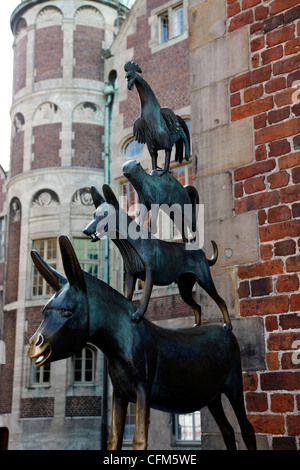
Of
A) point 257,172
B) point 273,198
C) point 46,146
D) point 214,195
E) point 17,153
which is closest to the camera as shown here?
point 273,198

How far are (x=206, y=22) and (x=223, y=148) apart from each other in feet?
4.01

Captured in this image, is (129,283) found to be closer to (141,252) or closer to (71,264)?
(141,252)

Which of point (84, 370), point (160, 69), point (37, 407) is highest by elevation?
point (160, 69)

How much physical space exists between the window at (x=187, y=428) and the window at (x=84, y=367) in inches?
121

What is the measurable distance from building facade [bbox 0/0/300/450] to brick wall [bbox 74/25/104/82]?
0.04 meters

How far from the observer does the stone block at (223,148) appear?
4734 mm

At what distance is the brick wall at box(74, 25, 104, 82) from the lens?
18.0 m

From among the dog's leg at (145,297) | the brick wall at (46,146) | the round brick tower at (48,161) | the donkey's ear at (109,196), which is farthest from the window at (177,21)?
the dog's leg at (145,297)

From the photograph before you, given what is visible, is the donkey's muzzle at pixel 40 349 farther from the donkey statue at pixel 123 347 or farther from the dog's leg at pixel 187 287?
the dog's leg at pixel 187 287

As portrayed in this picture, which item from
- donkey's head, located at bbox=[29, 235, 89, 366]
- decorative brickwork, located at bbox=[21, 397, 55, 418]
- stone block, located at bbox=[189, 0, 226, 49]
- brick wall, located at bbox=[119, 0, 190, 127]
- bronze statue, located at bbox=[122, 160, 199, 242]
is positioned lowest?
decorative brickwork, located at bbox=[21, 397, 55, 418]

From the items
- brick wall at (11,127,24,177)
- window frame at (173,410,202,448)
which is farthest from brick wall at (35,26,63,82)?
window frame at (173,410,202,448)

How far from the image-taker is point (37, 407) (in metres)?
15.8

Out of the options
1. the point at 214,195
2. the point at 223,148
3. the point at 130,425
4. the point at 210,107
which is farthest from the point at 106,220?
the point at 130,425

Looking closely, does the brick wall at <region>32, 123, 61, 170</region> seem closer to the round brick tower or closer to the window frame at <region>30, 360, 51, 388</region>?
the round brick tower
